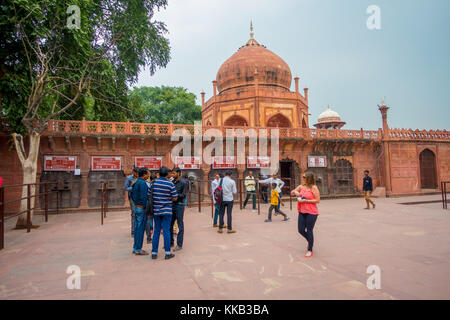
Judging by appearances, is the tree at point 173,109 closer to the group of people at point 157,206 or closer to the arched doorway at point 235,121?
the arched doorway at point 235,121

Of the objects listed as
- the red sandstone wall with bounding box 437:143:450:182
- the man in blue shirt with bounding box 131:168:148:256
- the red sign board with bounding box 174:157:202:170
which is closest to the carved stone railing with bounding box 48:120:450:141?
the red sandstone wall with bounding box 437:143:450:182

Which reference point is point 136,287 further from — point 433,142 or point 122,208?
point 433,142

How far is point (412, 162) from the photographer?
17969mm

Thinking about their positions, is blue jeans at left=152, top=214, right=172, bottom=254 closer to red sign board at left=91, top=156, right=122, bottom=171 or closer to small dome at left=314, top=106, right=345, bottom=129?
red sign board at left=91, top=156, right=122, bottom=171

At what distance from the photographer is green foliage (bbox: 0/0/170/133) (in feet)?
30.0

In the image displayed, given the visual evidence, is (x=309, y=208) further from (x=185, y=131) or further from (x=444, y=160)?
(x=444, y=160)

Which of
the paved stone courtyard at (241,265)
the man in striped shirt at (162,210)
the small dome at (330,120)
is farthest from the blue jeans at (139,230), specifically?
the small dome at (330,120)

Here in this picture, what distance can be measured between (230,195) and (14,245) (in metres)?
→ 5.08

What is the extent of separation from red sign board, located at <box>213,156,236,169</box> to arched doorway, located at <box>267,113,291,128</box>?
7.18 metres

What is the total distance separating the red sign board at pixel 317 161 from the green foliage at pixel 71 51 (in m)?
10.4

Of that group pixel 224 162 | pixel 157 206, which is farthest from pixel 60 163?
pixel 157 206

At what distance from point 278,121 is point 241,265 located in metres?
18.4

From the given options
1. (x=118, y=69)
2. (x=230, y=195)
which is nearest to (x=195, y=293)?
(x=230, y=195)

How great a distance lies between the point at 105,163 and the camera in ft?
44.3
